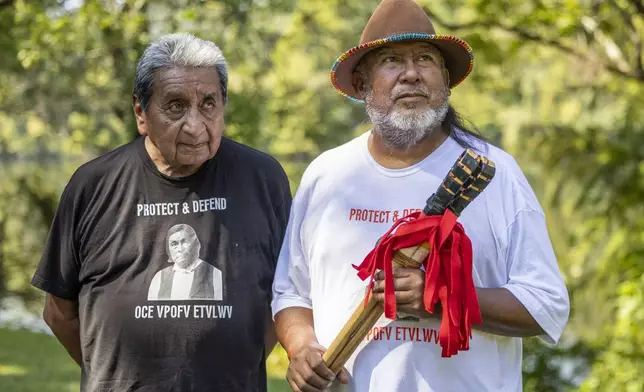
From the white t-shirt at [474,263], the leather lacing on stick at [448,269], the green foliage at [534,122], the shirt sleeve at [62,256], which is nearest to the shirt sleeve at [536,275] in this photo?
the white t-shirt at [474,263]

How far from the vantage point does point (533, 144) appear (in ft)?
35.4

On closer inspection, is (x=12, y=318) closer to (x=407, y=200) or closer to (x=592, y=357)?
(x=592, y=357)

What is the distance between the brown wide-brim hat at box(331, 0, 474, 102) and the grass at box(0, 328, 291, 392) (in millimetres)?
4523

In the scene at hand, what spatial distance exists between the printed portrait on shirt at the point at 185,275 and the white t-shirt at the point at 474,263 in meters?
0.43

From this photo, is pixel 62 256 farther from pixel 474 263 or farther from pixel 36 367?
pixel 36 367

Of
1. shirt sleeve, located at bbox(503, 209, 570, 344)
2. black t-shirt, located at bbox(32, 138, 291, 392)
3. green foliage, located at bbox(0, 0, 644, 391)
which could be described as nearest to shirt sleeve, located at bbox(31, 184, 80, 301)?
black t-shirt, located at bbox(32, 138, 291, 392)

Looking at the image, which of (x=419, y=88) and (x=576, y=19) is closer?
(x=419, y=88)

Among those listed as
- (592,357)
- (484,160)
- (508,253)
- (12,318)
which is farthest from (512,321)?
(12,318)

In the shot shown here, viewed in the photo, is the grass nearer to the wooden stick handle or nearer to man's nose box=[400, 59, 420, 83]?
the wooden stick handle

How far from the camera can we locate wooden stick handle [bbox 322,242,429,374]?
2688mm

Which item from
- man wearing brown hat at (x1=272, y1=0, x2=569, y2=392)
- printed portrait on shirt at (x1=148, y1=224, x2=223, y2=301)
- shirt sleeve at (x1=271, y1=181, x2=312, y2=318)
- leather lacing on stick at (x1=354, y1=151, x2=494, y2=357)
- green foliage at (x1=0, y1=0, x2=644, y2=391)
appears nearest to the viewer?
leather lacing on stick at (x1=354, y1=151, x2=494, y2=357)

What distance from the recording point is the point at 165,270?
333 cm

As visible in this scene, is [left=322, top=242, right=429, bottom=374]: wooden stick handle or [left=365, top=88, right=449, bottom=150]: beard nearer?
[left=322, top=242, right=429, bottom=374]: wooden stick handle

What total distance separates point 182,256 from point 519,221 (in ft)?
3.73
